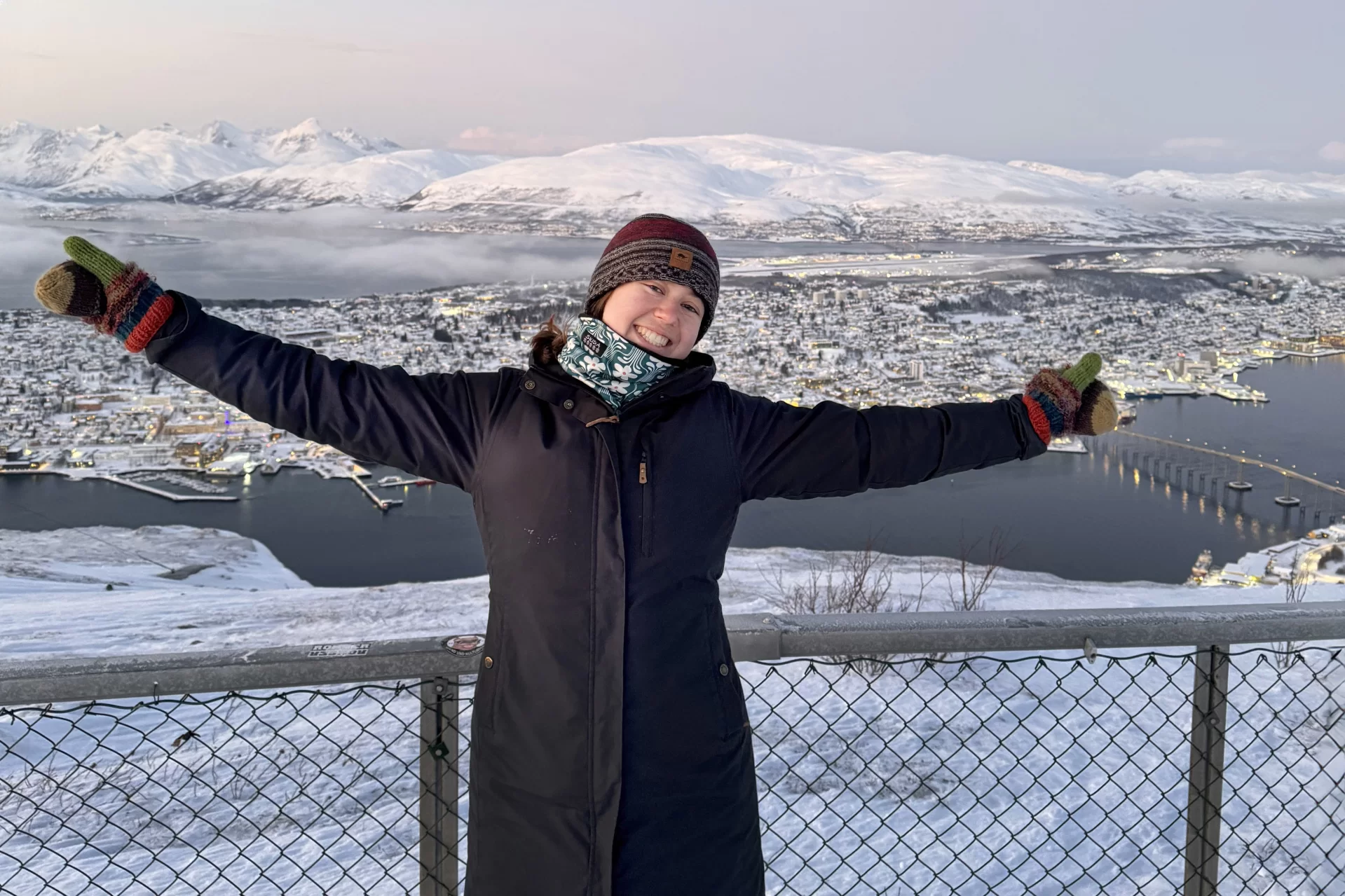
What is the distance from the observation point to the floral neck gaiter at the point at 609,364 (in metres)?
0.92

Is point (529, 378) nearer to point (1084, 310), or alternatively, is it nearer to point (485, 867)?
point (485, 867)

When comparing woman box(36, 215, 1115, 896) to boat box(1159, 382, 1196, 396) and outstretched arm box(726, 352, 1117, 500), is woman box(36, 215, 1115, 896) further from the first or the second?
boat box(1159, 382, 1196, 396)

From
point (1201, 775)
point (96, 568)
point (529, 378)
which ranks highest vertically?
point (529, 378)

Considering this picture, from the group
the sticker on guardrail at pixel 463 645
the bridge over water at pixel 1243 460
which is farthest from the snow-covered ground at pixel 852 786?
the bridge over water at pixel 1243 460

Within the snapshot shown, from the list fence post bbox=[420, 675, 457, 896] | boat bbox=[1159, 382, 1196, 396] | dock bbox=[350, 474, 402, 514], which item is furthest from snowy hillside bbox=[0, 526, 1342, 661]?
boat bbox=[1159, 382, 1196, 396]

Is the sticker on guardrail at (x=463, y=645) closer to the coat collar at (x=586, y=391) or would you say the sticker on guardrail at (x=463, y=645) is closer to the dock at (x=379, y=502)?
the coat collar at (x=586, y=391)

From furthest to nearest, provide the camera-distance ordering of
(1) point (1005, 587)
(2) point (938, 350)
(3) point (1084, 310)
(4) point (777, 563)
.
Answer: (3) point (1084, 310) < (2) point (938, 350) < (4) point (777, 563) < (1) point (1005, 587)

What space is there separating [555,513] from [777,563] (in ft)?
36.0

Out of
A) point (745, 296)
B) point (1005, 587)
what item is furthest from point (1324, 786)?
point (745, 296)

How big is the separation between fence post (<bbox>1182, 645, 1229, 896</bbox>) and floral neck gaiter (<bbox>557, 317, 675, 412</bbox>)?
2.40 feet

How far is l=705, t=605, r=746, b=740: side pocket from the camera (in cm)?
90

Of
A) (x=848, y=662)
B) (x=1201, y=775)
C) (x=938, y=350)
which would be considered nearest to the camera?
(x=1201, y=775)

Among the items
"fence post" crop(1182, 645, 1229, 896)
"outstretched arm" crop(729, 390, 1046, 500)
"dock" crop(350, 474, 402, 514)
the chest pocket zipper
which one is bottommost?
"dock" crop(350, 474, 402, 514)

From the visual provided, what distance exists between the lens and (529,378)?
0.92 meters
